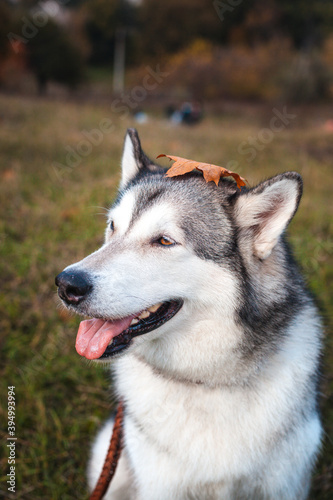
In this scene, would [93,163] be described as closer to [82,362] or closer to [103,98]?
[82,362]

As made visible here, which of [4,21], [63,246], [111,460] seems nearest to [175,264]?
[111,460]

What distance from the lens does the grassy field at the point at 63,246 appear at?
2.93 m

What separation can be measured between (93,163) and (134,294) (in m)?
6.91

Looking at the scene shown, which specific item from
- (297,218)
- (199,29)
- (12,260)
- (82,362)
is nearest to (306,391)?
(82,362)

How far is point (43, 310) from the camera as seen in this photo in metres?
4.09

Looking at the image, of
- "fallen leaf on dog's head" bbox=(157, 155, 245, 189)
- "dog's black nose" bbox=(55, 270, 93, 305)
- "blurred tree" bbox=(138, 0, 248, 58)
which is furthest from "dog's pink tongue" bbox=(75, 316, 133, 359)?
"blurred tree" bbox=(138, 0, 248, 58)

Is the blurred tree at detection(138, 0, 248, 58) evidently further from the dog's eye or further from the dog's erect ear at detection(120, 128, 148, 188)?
the dog's eye

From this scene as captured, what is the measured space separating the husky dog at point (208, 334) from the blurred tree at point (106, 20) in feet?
106

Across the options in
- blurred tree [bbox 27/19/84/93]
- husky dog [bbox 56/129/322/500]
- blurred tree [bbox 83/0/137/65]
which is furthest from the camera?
blurred tree [bbox 83/0/137/65]

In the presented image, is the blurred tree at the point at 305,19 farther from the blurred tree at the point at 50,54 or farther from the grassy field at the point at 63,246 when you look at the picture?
the grassy field at the point at 63,246

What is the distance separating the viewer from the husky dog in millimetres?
1915

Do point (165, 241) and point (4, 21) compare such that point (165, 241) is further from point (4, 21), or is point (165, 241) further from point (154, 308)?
point (4, 21)

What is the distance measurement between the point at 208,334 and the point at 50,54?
2450cm

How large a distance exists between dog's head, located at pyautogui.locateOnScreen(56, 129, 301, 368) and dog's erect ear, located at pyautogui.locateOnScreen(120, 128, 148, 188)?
0.53 m
